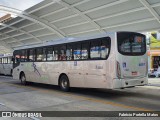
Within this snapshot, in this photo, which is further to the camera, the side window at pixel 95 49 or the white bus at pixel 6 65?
the white bus at pixel 6 65

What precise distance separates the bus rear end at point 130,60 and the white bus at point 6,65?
21827mm

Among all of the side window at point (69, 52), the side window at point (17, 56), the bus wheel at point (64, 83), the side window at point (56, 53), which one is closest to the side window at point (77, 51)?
the side window at point (69, 52)

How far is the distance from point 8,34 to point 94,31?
21618 mm

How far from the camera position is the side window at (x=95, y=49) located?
39.7ft

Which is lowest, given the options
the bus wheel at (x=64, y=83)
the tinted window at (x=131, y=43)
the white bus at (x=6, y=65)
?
the bus wheel at (x=64, y=83)

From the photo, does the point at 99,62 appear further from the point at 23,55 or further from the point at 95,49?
the point at 23,55

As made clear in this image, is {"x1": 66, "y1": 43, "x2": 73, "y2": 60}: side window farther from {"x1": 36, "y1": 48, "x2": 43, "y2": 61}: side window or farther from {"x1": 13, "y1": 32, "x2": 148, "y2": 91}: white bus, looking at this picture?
{"x1": 36, "y1": 48, "x2": 43, "y2": 61}: side window

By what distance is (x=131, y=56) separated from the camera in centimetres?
1180

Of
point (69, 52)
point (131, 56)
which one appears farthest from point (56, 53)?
point (131, 56)

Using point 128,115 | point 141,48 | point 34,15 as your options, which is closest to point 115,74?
point 141,48

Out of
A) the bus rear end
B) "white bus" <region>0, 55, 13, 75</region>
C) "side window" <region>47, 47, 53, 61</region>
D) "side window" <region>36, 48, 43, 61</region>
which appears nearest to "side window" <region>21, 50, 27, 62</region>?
"side window" <region>36, 48, 43, 61</region>

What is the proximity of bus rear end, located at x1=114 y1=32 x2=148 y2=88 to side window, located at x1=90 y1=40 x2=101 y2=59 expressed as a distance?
105 cm

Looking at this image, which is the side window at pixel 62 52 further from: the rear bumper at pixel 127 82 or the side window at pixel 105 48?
the rear bumper at pixel 127 82

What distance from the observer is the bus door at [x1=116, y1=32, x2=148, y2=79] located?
1144 centimetres
